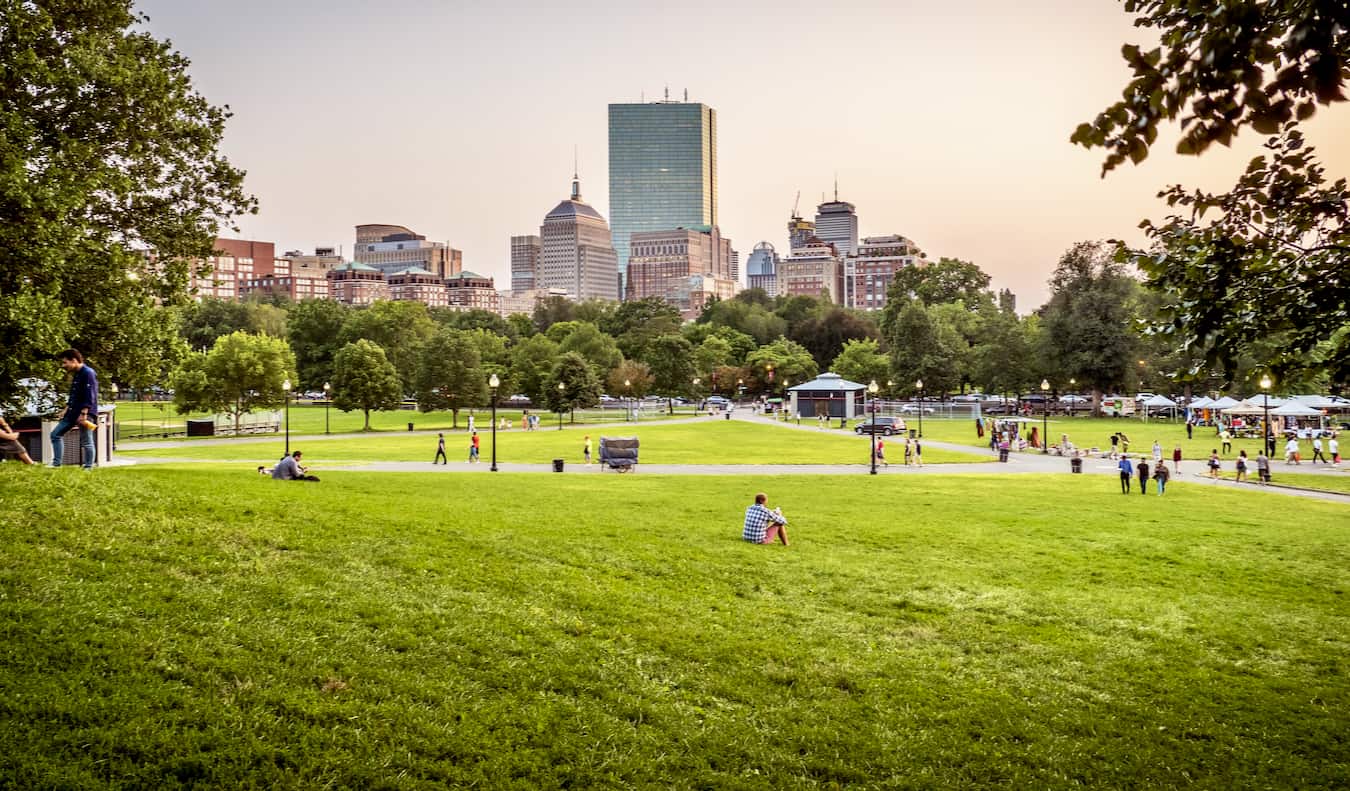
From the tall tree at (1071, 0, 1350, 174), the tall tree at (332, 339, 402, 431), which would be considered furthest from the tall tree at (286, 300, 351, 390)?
the tall tree at (1071, 0, 1350, 174)

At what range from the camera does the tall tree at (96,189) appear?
14773 mm

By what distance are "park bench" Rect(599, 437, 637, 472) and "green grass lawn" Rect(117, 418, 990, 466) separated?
4.64m

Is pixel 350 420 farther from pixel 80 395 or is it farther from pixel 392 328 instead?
pixel 80 395

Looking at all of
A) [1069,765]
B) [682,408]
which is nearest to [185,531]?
[1069,765]

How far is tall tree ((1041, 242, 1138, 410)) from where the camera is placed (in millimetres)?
74000

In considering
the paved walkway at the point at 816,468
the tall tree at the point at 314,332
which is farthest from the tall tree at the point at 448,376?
the paved walkway at the point at 816,468

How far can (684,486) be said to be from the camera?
25.5 metres

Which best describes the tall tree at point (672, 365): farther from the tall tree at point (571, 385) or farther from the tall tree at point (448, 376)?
the tall tree at point (448, 376)

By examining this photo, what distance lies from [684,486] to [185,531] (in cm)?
1678

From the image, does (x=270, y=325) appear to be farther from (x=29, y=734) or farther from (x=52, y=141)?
(x=29, y=734)

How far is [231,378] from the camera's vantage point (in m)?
58.2

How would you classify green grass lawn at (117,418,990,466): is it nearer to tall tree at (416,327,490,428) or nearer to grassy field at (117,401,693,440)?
grassy field at (117,401,693,440)

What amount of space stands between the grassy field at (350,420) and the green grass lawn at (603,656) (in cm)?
4982

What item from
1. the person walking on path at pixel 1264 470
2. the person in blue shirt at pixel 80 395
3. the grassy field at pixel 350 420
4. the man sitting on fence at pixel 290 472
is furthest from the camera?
the grassy field at pixel 350 420
